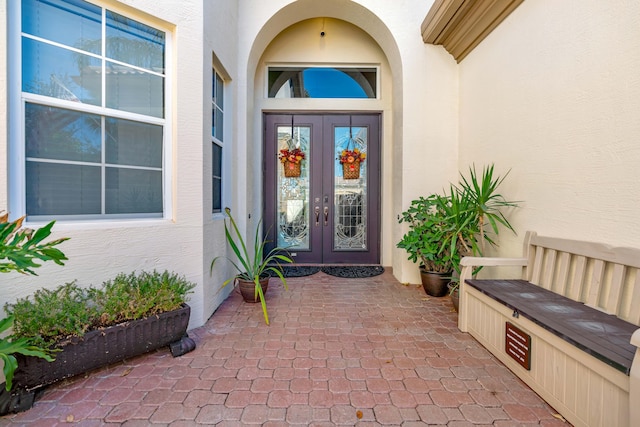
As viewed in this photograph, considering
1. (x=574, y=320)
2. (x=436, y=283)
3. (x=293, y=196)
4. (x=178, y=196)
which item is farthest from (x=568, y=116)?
(x=293, y=196)

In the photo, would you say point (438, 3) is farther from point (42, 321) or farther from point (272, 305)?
point (42, 321)

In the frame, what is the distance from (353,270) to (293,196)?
1429 mm

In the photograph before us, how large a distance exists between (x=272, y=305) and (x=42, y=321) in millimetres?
1653

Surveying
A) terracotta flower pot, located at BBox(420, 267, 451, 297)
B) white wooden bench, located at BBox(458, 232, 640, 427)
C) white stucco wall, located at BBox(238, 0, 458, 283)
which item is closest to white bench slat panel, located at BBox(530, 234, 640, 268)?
white wooden bench, located at BBox(458, 232, 640, 427)

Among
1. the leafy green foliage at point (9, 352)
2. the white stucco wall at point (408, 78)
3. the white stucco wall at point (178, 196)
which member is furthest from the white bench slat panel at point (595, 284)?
the leafy green foliage at point (9, 352)

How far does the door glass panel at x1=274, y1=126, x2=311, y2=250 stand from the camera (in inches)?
160

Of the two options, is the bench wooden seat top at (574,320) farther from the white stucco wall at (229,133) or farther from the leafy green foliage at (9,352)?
the leafy green foliage at (9,352)

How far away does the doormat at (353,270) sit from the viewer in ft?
12.0

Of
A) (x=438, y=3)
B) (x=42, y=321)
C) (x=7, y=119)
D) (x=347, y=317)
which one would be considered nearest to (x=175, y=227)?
(x=42, y=321)

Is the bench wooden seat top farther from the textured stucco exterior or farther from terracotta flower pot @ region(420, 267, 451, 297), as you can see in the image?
terracotta flower pot @ region(420, 267, 451, 297)

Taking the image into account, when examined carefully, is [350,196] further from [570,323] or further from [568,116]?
[570,323]

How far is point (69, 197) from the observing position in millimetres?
1758

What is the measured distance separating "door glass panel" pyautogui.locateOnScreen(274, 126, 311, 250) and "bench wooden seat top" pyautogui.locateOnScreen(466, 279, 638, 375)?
2603 millimetres

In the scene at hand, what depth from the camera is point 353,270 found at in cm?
385
